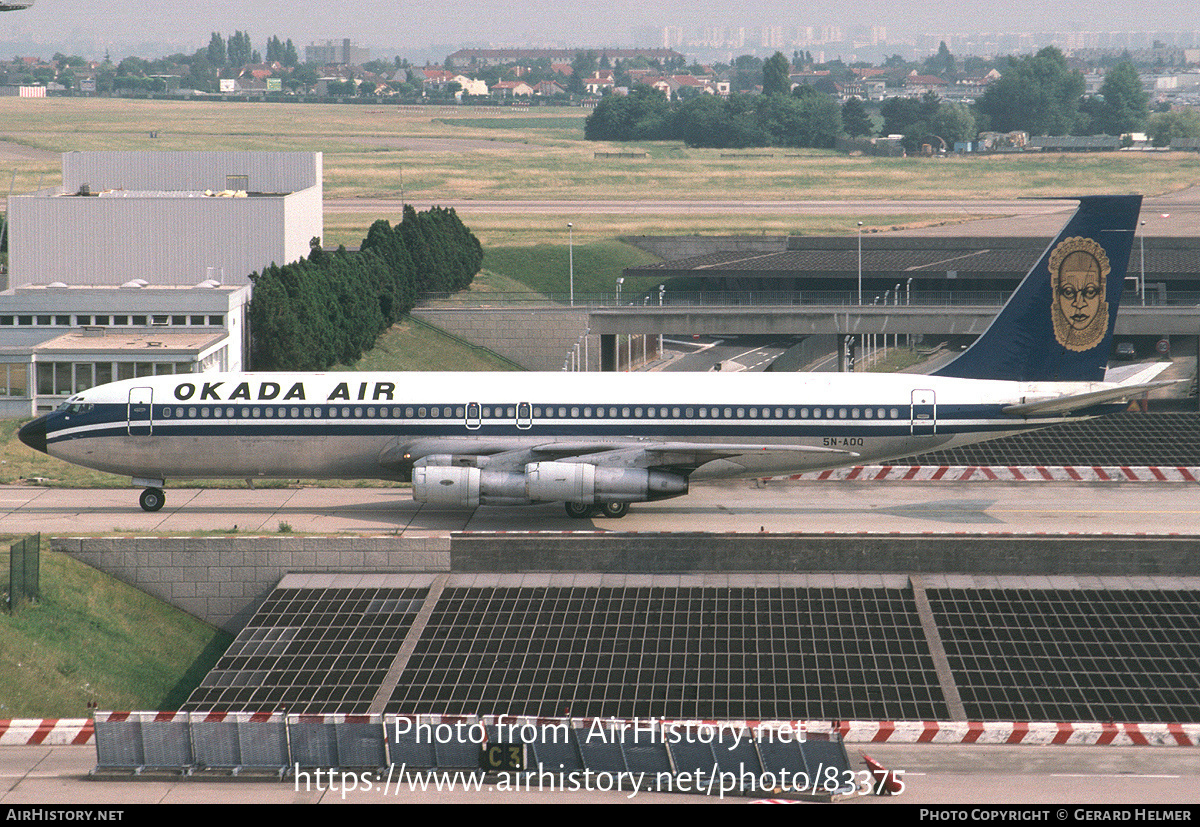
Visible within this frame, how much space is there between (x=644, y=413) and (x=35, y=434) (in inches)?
799

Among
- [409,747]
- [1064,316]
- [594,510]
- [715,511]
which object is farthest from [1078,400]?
[409,747]

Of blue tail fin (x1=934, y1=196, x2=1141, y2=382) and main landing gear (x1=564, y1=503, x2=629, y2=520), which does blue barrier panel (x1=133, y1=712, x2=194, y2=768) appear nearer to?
main landing gear (x1=564, y1=503, x2=629, y2=520)

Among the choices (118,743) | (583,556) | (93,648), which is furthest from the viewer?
(583,556)

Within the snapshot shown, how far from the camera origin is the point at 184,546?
1599 inches

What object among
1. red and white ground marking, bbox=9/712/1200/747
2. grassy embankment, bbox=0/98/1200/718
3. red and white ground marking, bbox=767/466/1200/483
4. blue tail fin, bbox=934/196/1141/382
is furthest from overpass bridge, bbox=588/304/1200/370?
red and white ground marking, bbox=9/712/1200/747

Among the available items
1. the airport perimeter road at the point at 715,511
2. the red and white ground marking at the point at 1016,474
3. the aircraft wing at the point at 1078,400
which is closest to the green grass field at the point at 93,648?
the airport perimeter road at the point at 715,511

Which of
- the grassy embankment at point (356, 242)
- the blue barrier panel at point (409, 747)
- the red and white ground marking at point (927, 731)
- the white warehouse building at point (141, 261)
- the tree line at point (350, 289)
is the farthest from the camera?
the tree line at point (350, 289)

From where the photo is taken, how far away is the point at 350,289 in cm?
7725

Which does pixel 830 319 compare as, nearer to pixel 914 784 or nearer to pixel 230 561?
pixel 230 561

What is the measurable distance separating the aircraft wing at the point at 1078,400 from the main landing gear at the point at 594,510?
13024 mm

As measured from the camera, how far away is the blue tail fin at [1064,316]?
44.2 meters

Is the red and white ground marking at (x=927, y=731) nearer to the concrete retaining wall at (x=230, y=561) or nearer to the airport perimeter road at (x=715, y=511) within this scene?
the concrete retaining wall at (x=230, y=561)

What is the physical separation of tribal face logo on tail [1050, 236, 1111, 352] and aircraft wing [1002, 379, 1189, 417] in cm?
242

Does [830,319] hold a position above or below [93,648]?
above
